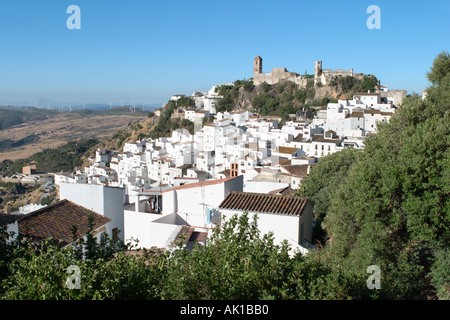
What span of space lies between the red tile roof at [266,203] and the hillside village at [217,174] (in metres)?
0.03

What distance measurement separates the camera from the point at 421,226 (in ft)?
23.2

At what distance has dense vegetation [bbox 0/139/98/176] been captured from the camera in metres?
80.2

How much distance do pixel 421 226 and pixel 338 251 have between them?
199 centimetres

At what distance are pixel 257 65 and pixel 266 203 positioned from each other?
66308mm

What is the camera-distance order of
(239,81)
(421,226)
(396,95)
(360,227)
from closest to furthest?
(421,226) < (360,227) < (396,95) < (239,81)

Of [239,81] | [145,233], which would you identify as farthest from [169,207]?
[239,81]

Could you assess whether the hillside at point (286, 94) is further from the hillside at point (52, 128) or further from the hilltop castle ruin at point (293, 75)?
the hillside at point (52, 128)

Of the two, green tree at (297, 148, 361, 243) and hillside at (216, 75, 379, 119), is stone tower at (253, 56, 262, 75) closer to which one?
hillside at (216, 75, 379, 119)

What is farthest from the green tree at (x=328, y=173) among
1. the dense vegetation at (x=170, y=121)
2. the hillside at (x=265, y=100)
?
the dense vegetation at (x=170, y=121)

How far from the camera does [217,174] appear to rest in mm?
36219

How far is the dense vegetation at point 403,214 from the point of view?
6586 millimetres

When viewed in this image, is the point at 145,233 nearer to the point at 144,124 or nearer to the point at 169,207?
the point at 169,207

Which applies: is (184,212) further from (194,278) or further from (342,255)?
(194,278)

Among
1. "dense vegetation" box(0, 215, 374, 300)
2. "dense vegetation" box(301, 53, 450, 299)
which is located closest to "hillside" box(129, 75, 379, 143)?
"dense vegetation" box(301, 53, 450, 299)
